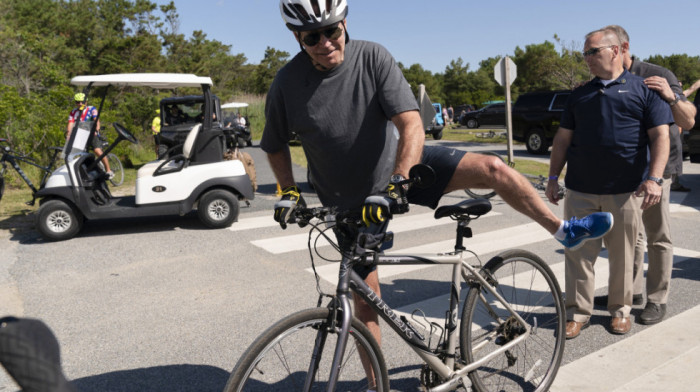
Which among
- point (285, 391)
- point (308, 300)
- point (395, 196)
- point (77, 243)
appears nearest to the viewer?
point (395, 196)

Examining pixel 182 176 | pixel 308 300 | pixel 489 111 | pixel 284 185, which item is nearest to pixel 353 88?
pixel 284 185

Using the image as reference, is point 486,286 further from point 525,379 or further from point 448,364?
point 525,379

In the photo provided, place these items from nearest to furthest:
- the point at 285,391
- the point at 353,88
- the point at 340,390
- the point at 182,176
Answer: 1. the point at 353,88
2. the point at 340,390
3. the point at 285,391
4. the point at 182,176

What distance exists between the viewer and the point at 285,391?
3160 mm

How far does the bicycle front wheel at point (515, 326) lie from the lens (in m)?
2.87

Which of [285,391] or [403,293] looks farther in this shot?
[403,293]

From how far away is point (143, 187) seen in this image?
7793 millimetres

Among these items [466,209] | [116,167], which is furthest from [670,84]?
[116,167]

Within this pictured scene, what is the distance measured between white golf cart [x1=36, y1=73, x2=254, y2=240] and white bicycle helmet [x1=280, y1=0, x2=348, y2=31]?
19.5 ft

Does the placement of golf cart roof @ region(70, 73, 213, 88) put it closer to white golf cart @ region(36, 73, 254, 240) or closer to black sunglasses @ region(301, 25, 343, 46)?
white golf cart @ region(36, 73, 254, 240)

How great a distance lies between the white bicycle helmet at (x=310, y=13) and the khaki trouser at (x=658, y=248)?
312cm

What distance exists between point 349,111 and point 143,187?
5.93 meters

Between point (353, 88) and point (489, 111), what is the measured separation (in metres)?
34.2

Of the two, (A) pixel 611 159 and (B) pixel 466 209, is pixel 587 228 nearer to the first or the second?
(B) pixel 466 209
